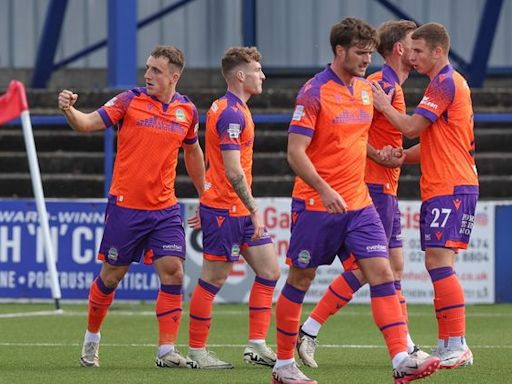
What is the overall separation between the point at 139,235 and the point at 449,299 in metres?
2.03

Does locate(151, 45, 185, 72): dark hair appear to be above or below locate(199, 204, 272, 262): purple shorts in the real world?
above

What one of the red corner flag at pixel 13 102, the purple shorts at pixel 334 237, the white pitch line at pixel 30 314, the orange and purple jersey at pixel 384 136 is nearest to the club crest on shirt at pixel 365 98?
the purple shorts at pixel 334 237

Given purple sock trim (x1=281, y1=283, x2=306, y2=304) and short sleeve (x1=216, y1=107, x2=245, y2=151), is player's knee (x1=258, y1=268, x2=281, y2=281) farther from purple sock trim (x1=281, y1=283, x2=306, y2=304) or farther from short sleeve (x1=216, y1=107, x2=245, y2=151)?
purple sock trim (x1=281, y1=283, x2=306, y2=304)

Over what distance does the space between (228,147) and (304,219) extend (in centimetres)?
119

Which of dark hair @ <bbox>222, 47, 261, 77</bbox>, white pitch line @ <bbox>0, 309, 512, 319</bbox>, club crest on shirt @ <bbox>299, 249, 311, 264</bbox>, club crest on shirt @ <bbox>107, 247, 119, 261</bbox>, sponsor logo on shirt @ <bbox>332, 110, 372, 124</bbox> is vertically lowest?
white pitch line @ <bbox>0, 309, 512, 319</bbox>

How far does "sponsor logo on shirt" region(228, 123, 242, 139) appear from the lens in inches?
382

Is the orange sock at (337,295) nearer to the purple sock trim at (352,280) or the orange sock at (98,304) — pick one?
the purple sock trim at (352,280)

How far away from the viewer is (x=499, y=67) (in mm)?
25047

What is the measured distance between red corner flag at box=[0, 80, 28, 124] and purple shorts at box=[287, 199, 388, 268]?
434 cm

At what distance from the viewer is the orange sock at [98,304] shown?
1019cm

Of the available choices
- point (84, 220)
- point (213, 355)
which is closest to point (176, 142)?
point (213, 355)

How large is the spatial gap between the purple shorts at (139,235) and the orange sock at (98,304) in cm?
22

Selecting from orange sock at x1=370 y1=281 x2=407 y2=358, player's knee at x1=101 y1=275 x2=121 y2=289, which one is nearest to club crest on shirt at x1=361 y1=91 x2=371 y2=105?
orange sock at x1=370 y1=281 x2=407 y2=358

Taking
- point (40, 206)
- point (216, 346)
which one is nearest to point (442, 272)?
point (216, 346)
